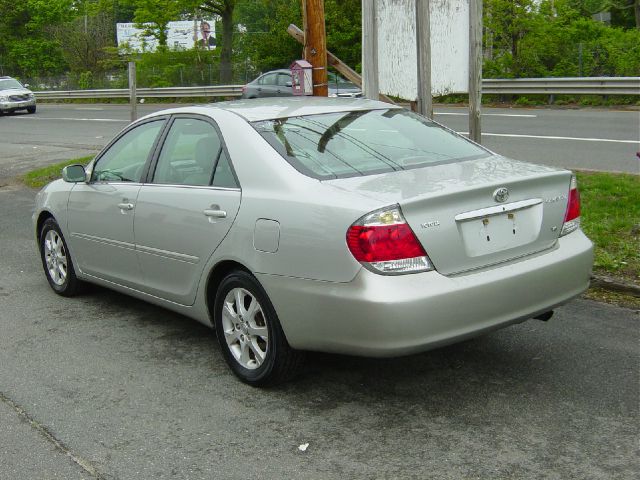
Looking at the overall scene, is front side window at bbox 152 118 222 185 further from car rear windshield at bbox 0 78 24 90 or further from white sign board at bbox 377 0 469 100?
car rear windshield at bbox 0 78 24 90

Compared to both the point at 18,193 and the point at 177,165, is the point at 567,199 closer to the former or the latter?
the point at 177,165

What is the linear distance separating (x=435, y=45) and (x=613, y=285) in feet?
11.2

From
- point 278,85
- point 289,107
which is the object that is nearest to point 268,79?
point 278,85

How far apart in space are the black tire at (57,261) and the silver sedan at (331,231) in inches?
35.2

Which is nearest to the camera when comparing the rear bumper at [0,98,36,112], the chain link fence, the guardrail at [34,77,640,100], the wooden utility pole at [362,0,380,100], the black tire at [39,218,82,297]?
the black tire at [39,218,82,297]

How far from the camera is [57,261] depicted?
683 cm

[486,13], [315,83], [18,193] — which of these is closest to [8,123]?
[486,13]

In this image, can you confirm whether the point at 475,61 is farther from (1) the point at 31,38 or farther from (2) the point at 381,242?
(1) the point at 31,38

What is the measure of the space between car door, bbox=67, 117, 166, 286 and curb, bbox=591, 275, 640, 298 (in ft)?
10.6

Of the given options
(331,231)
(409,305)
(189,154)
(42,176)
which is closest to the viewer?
(409,305)

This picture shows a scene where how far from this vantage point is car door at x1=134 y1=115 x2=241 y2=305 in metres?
4.88

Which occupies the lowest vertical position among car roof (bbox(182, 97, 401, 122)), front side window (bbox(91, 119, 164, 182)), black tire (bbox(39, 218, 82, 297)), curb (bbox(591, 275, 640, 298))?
curb (bbox(591, 275, 640, 298))

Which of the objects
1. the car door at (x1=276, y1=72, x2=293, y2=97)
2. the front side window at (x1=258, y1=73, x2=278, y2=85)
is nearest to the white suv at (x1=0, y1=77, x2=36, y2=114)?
the front side window at (x1=258, y1=73, x2=278, y2=85)

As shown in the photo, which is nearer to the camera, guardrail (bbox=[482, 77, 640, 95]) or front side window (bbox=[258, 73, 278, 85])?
guardrail (bbox=[482, 77, 640, 95])
